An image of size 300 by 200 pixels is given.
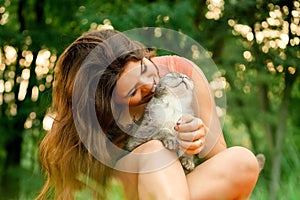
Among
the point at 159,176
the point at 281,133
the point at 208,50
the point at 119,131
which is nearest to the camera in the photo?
the point at 159,176

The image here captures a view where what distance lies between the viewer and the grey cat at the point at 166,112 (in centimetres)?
215

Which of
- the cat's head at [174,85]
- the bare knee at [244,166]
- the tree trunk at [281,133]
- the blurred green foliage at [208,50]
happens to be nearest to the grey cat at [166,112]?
the cat's head at [174,85]

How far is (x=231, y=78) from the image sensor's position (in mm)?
6555

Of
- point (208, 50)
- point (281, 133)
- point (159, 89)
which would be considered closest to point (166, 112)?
point (159, 89)

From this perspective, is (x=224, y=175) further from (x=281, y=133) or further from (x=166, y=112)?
(x=281, y=133)

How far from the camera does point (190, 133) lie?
2.08m

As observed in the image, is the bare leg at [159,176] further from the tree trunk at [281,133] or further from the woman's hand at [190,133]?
the tree trunk at [281,133]

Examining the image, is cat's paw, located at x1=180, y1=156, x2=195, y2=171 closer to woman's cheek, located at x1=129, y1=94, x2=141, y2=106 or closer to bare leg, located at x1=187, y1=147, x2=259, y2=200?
bare leg, located at x1=187, y1=147, x2=259, y2=200

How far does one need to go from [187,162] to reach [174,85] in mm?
226

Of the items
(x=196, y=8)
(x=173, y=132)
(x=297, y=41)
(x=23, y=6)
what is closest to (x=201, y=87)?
(x=173, y=132)

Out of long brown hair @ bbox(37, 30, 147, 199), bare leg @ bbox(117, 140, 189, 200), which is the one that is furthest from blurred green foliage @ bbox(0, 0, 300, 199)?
bare leg @ bbox(117, 140, 189, 200)

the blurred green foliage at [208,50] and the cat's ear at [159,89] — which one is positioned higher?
the cat's ear at [159,89]

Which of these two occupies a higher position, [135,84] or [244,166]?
[135,84]

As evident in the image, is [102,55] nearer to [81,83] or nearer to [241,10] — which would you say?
[81,83]
